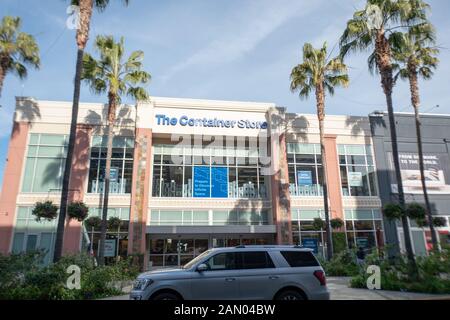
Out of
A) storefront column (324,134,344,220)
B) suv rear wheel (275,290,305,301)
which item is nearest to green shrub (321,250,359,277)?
storefront column (324,134,344,220)

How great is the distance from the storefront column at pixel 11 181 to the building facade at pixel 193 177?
6 centimetres

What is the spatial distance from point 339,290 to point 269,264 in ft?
21.0

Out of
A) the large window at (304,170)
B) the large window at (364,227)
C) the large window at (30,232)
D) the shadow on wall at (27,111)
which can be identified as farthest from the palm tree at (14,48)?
the large window at (364,227)

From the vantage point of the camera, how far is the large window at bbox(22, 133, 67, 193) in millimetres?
22422

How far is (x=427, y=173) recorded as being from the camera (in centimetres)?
2706

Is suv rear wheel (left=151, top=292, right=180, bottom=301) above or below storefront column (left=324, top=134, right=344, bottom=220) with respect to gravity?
below

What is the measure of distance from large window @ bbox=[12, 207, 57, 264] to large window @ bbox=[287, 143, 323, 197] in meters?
17.1

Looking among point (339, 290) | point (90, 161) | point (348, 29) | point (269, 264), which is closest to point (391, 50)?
point (348, 29)

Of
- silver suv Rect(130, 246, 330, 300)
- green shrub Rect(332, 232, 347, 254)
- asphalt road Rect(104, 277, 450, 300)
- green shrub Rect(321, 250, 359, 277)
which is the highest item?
green shrub Rect(332, 232, 347, 254)

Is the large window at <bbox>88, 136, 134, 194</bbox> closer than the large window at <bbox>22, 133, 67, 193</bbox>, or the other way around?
the large window at <bbox>22, 133, 67, 193</bbox>

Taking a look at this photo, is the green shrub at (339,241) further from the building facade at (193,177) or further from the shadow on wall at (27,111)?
the shadow on wall at (27,111)

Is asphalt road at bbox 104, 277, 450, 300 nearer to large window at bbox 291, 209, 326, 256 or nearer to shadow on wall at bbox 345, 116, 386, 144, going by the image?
large window at bbox 291, 209, 326, 256
